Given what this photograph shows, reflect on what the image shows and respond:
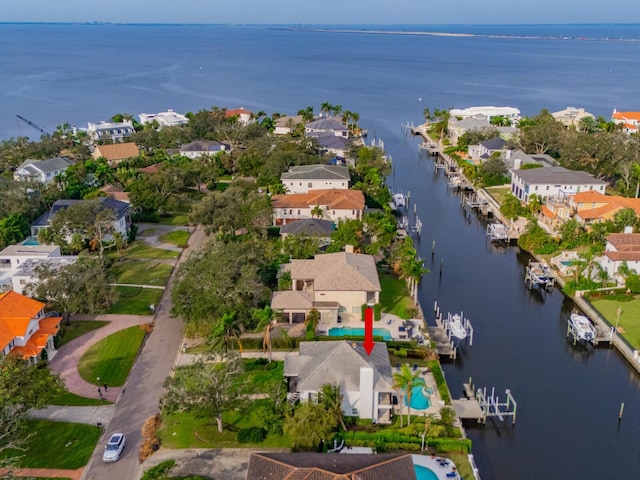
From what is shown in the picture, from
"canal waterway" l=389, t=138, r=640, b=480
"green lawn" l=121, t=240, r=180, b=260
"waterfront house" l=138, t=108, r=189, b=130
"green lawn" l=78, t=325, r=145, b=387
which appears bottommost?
"canal waterway" l=389, t=138, r=640, b=480

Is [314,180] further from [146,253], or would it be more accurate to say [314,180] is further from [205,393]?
[205,393]

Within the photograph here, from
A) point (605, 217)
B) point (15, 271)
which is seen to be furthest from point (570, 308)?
point (15, 271)

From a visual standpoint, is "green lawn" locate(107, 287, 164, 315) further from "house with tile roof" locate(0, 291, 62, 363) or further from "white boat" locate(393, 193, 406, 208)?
"white boat" locate(393, 193, 406, 208)

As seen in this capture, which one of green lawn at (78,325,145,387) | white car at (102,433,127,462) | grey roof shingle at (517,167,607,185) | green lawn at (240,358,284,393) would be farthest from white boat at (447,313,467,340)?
grey roof shingle at (517,167,607,185)

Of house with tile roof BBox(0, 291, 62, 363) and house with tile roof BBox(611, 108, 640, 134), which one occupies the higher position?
house with tile roof BBox(611, 108, 640, 134)

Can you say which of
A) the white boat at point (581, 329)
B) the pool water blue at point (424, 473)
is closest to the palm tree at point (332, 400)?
the pool water blue at point (424, 473)

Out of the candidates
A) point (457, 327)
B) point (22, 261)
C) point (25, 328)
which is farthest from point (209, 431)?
point (22, 261)

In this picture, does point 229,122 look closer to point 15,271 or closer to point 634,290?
point 15,271
